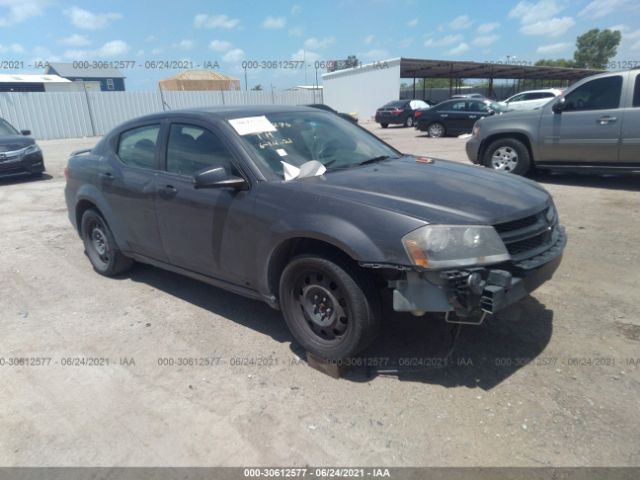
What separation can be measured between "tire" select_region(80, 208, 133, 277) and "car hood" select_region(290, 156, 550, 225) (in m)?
2.50

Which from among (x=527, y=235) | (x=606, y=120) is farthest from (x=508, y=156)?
(x=527, y=235)

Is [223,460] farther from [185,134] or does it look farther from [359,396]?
[185,134]

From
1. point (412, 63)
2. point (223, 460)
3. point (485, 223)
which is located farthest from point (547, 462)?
point (412, 63)

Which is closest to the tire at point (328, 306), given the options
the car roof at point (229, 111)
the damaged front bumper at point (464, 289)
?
the damaged front bumper at point (464, 289)

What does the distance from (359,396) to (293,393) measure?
0.40m

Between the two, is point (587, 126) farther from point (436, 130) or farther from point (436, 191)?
point (436, 130)

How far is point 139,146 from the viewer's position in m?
4.37

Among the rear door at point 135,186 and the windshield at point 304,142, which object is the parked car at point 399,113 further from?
the rear door at point 135,186

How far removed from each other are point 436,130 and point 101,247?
53.7 feet

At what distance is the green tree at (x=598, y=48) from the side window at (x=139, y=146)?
359ft

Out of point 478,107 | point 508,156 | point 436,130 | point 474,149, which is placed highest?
point 478,107

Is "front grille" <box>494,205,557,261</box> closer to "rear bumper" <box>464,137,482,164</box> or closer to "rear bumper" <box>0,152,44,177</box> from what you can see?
"rear bumper" <box>464,137,482,164</box>

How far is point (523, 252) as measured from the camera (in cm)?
291

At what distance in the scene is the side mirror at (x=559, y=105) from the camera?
8109mm
